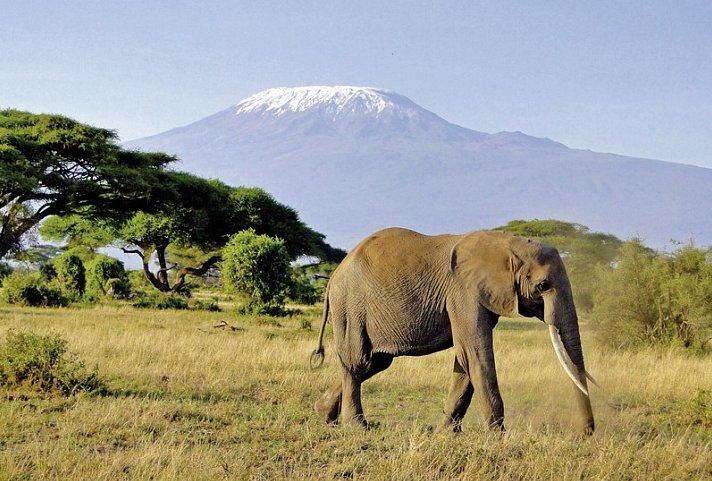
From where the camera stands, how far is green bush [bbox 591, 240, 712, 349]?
57.5ft

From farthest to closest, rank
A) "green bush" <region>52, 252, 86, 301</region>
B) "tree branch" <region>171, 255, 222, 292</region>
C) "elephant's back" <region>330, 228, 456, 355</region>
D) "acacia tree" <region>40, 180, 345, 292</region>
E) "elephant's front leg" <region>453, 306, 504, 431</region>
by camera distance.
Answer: "tree branch" <region>171, 255, 222, 292</region>, "acacia tree" <region>40, 180, 345, 292</region>, "green bush" <region>52, 252, 86, 301</region>, "elephant's back" <region>330, 228, 456, 355</region>, "elephant's front leg" <region>453, 306, 504, 431</region>

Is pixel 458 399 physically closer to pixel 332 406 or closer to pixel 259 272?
pixel 332 406

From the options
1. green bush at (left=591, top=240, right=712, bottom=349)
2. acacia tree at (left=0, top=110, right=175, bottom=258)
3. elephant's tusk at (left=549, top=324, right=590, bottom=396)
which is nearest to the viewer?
elephant's tusk at (left=549, top=324, right=590, bottom=396)

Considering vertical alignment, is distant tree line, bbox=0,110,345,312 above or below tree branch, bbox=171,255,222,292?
above

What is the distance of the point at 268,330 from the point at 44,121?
1361 centimetres

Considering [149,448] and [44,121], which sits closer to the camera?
[149,448]

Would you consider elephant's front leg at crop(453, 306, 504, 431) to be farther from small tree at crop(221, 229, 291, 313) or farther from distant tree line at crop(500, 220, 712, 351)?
small tree at crop(221, 229, 291, 313)

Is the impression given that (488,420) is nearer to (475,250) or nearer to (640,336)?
(475,250)

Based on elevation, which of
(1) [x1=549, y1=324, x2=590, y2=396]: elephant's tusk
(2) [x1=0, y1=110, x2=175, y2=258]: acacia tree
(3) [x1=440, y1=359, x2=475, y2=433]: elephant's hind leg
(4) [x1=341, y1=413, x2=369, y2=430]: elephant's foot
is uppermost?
(2) [x1=0, y1=110, x2=175, y2=258]: acacia tree

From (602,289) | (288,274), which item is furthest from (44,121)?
(602,289)

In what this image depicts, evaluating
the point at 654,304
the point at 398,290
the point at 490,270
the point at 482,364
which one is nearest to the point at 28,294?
the point at 654,304

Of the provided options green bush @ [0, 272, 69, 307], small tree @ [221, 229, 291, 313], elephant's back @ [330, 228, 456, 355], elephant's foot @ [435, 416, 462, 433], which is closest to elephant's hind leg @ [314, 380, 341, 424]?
elephant's back @ [330, 228, 456, 355]

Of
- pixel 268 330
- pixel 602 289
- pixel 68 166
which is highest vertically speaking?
pixel 68 166

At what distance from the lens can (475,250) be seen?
8.95 metres
